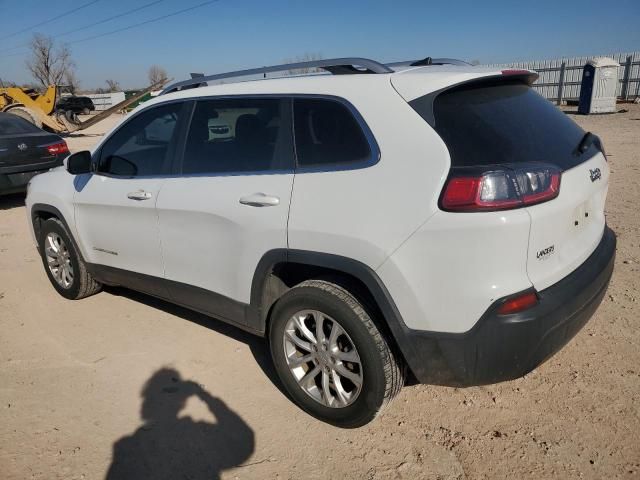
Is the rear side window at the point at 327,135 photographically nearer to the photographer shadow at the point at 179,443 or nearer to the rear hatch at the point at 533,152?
the rear hatch at the point at 533,152

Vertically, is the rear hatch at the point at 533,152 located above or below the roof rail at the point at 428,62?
below

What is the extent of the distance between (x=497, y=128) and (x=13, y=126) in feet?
28.8

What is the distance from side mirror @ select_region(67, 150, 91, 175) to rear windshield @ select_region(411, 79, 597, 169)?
2.67 metres

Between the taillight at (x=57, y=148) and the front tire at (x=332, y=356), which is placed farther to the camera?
the taillight at (x=57, y=148)

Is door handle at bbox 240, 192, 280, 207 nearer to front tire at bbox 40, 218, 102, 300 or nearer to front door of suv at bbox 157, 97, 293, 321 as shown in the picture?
front door of suv at bbox 157, 97, 293, 321

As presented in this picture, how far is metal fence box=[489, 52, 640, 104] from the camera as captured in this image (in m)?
22.3

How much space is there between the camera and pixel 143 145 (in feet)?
11.7

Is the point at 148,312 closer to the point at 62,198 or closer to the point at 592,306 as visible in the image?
the point at 62,198

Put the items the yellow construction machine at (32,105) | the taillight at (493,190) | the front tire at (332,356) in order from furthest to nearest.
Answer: the yellow construction machine at (32,105), the front tire at (332,356), the taillight at (493,190)

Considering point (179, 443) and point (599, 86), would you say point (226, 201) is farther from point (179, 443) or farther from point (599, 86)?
point (599, 86)

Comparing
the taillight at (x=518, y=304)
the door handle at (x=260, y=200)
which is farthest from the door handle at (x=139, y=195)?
the taillight at (x=518, y=304)

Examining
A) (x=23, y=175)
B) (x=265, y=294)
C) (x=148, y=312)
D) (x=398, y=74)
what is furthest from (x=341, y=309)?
(x=23, y=175)

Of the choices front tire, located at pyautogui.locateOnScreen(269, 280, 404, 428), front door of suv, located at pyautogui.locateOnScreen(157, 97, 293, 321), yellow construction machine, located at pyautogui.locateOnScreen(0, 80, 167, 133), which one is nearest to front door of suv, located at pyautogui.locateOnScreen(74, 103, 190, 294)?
front door of suv, located at pyautogui.locateOnScreen(157, 97, 293, 321)

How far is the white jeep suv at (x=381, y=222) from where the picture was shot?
205 centimetres
